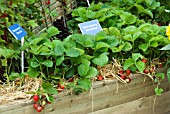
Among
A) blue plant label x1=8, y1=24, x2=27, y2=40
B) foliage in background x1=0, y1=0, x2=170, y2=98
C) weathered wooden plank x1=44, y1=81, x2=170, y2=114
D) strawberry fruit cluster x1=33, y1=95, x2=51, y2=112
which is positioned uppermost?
blue plant label x1=8, y1=24, x2=27, y2=40

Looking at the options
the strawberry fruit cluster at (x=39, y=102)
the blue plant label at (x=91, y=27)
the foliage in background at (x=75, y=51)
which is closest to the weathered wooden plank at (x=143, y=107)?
the foliage in background at (x=75, y=51)

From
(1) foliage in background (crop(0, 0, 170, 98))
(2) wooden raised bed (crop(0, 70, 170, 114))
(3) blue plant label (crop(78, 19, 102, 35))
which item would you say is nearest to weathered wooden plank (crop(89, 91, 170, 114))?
(2) wooden raised bed (crop(0, 70, 170, 114))

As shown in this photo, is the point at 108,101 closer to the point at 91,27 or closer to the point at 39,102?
the point at 39,102

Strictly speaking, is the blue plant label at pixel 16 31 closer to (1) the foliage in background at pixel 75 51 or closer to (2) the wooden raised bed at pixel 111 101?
(1) the foliage in background at pixel 75 51

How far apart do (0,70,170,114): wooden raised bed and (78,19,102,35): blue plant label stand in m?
0.49

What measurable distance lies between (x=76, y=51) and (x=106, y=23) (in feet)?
2.66

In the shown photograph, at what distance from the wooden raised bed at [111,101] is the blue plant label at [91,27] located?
0.49 m

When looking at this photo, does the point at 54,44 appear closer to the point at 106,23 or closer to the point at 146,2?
the point at 106,23

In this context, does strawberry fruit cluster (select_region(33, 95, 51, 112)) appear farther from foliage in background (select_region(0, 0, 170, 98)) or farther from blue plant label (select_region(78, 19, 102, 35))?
blue plant label (select_region(78, 19, 102, 35))

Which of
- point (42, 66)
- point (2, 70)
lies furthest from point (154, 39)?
point (2, 70)

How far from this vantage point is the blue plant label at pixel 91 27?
294cm

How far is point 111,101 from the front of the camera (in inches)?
104

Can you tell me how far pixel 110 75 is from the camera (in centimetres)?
268

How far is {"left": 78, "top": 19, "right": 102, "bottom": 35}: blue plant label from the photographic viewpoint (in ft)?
9.64
